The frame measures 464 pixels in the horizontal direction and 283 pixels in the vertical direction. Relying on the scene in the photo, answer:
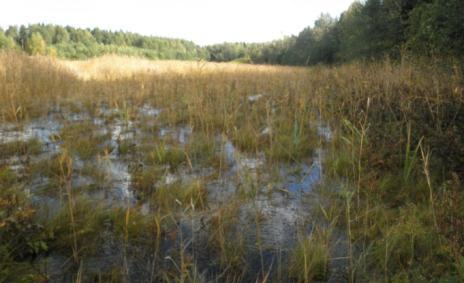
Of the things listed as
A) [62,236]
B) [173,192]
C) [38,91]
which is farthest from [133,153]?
[38,91]

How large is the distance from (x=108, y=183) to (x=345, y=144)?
7.82 ft

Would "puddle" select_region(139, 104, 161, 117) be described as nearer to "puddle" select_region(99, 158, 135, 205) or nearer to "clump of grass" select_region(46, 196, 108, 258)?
"puddle" select_region(99, 158, 135, 205)

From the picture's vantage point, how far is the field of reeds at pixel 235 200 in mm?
1454

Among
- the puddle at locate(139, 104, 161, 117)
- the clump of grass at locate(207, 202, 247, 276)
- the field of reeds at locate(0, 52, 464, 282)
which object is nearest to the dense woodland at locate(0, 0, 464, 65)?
the puddle at locate(139, 104, 161, 117)

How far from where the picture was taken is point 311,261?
1.46 meters

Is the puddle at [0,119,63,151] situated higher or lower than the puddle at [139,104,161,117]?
lower

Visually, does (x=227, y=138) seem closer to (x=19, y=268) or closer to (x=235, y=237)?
(x=235, y=237)

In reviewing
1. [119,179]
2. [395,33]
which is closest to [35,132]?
[119,179]

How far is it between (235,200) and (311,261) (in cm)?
71

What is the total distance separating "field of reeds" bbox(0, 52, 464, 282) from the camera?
145cm

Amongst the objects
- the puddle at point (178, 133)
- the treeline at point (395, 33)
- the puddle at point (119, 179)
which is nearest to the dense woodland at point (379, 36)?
the treeline at point (395, 33)

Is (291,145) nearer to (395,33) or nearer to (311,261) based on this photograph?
(311,261)

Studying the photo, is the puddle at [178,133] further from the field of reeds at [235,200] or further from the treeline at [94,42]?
the treeline at [94,42]

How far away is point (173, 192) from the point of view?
2.12 metres
